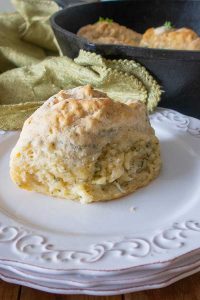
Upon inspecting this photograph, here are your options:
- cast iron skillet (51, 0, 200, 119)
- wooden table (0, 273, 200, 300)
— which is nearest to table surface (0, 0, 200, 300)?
wooden table (0, 273, 200, 300)

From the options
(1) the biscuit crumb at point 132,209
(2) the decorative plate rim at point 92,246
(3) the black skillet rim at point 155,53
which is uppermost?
(3) the black skillet rim at point 155,53

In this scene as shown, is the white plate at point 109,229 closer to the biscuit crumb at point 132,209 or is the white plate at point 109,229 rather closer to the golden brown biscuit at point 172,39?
the biscuit crumb at point 132,209

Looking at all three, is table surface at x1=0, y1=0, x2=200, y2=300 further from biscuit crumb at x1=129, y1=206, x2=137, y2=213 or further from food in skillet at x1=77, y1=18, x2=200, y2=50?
food in skillet at x1=77, y1=18, x2=200, y2=50

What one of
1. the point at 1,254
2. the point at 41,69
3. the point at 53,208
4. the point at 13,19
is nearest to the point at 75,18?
the point at 13,19

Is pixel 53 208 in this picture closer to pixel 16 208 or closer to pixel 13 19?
pixel 16 208

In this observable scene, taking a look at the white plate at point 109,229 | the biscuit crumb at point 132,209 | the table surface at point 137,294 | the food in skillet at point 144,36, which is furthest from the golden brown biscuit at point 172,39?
the table surface at point 137,294

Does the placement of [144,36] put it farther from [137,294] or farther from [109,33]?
[137,294]
